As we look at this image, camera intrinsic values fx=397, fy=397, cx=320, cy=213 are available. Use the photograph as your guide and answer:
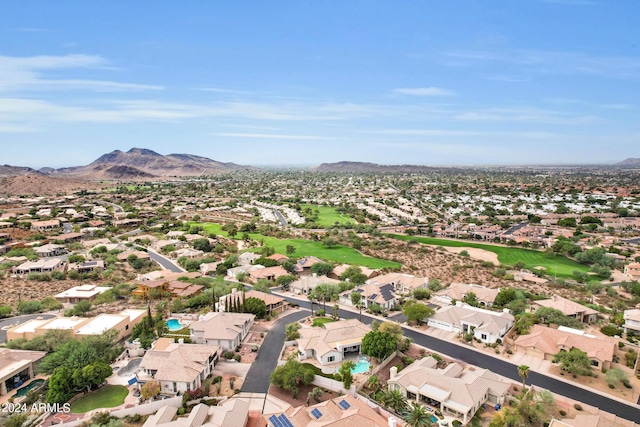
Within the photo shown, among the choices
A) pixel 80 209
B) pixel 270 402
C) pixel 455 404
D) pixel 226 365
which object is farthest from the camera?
pixel 80 209

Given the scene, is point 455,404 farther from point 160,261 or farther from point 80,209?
point 80,209

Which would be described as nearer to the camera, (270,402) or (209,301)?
(270,402)

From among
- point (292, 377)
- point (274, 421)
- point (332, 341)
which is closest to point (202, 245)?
point (332, 341)

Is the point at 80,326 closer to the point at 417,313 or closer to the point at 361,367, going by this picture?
the point at 361,367

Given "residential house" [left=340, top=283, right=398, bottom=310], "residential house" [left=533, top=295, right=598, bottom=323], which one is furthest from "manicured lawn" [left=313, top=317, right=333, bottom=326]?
"residential house" [left=533, top=295, right=598, bottom=323]

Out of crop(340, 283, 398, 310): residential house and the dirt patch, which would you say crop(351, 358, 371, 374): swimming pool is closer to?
the dirt patch

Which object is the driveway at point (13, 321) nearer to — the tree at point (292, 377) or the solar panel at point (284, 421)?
the tree at point (292, 377)

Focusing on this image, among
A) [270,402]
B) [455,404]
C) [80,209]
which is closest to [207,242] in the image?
[270,402]
